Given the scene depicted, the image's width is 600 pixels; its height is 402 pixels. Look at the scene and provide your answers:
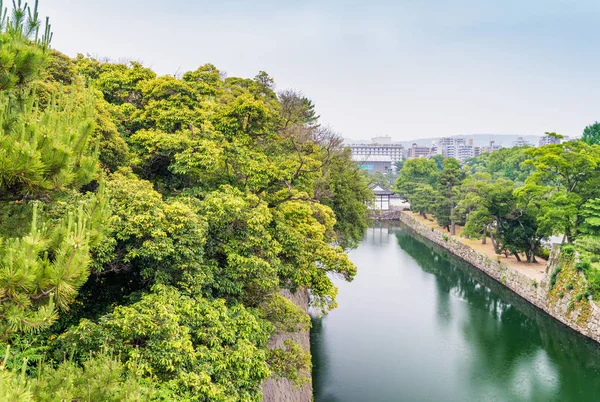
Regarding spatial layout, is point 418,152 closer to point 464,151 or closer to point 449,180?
point 464,151

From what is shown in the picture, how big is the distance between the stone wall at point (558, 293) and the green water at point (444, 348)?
1.10ft

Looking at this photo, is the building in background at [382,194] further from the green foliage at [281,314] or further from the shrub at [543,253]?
the green foliage at [281,314]

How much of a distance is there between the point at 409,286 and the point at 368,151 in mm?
77887

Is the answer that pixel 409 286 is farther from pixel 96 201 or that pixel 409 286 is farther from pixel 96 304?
pixel 96 201

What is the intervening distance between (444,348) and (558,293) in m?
5.18

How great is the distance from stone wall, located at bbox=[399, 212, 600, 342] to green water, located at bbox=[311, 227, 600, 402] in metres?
0.34

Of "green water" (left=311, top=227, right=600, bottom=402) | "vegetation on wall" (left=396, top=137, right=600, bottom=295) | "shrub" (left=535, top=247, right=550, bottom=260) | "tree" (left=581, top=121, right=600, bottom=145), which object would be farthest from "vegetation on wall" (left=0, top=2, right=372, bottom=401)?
"tree" (left=581, top=121, right=600, bottom=145)

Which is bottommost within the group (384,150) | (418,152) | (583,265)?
(583,265)

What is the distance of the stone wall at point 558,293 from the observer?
1370cm

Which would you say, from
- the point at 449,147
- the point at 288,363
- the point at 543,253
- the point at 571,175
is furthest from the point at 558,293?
the point at 449,147

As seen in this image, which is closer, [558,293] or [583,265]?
[583,265]

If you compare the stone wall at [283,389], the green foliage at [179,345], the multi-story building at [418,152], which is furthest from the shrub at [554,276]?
the multi-story building at [418,152]

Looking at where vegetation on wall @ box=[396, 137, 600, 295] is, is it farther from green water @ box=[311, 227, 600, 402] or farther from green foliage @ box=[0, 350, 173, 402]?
green foliage @ box=[0, 350, 173, 402]

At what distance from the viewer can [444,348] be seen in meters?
13.6
